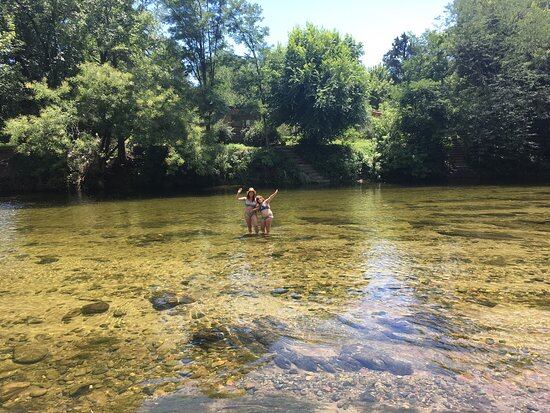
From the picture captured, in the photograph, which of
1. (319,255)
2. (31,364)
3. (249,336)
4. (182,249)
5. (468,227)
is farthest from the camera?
(468,227)

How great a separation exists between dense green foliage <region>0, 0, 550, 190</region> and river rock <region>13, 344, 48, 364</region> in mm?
21769

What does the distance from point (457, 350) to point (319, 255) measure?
15.7 ft

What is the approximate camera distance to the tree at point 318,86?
33.6m

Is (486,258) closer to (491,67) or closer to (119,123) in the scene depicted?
(119,123)

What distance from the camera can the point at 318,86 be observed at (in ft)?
110

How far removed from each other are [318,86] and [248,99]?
7.61 metres

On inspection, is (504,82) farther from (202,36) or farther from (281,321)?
(281,321)

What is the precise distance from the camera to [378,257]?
8.91 metres

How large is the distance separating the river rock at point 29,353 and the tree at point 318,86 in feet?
100

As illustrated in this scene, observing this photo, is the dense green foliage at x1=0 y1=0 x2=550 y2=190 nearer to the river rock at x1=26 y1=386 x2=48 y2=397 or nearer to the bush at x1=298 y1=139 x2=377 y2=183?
the bush at x1=298 y1=139 x2=377 y2=183

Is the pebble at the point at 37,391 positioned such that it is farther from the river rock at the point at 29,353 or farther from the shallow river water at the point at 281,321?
the river rock at the point at 29,353

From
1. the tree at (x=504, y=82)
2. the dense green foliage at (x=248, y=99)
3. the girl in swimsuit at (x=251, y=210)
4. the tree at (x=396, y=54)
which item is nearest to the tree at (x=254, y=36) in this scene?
the dense green foliage at (x=248, y=99)

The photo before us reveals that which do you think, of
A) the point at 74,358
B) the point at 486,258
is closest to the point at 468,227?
the point at 486,258

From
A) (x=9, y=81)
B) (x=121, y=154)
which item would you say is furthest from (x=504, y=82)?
(x=9, y=81)
